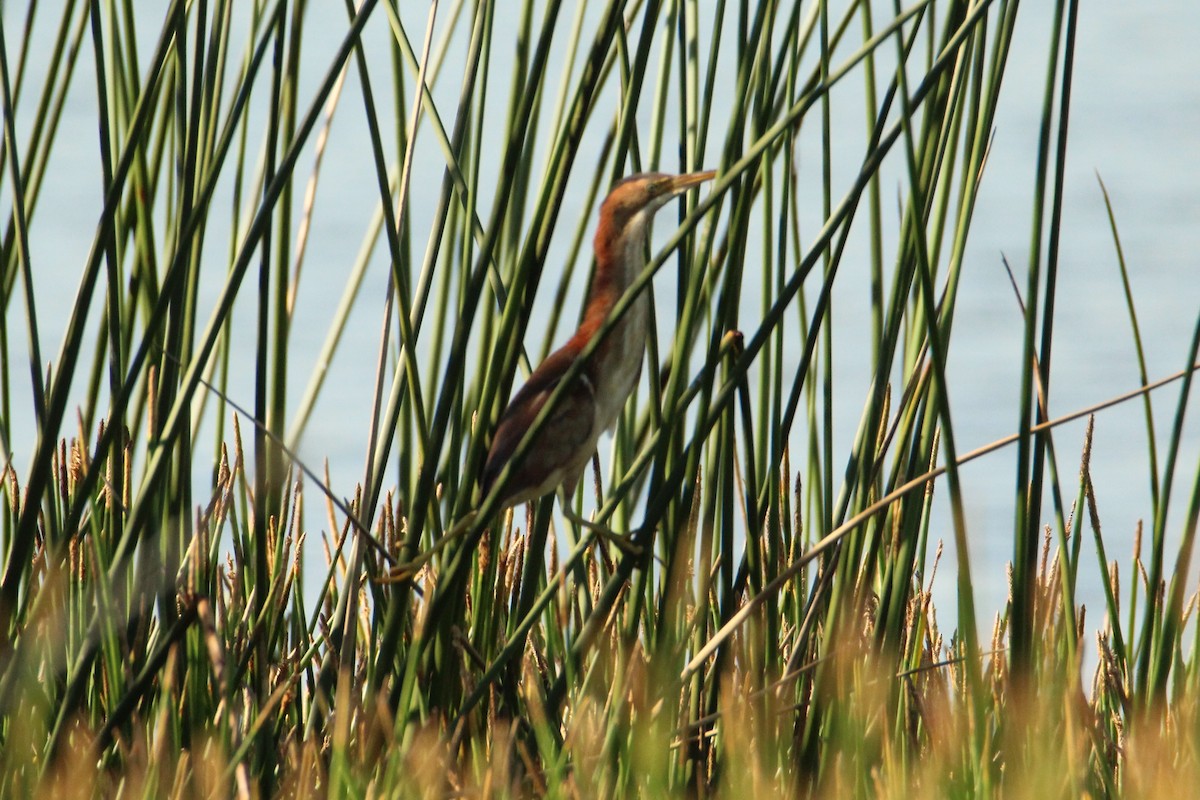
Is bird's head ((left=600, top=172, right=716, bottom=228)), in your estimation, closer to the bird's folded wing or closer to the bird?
the bird

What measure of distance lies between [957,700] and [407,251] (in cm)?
104

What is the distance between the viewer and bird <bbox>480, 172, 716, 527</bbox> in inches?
75.6

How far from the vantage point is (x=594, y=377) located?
6.61 feet

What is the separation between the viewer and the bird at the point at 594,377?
6.30 ft

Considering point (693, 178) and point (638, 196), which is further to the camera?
point (638, 196)

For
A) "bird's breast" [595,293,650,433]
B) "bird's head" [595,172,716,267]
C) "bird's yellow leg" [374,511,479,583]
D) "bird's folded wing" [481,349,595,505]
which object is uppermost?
"bird's head" [595,172,716,267]

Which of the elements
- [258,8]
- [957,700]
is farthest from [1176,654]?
[258,8]

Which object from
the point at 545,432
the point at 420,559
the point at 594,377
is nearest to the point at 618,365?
the point at 594,377

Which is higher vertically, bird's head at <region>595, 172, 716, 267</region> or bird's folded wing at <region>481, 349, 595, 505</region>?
bird's head at <region>595, 172, 716, 267</region>

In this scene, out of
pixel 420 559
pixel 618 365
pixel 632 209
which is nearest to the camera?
pixel 420 559

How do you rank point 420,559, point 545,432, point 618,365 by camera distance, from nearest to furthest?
1. point 420,559
2. point 545,432
3. point 618,365

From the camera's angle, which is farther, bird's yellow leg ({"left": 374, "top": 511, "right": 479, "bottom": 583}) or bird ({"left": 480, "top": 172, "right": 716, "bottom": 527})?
bird ({"left": 480, "top": 172, "right": 716, "bottom": 527})

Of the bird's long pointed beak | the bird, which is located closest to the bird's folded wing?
the bird

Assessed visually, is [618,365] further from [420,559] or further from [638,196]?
[420,559]
